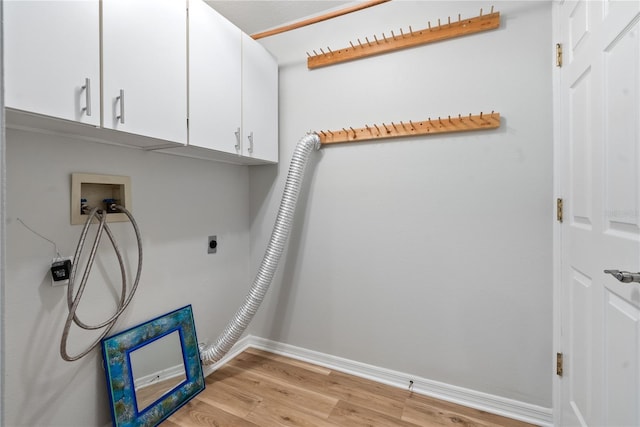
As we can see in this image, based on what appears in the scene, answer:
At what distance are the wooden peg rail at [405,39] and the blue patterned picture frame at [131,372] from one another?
197cm

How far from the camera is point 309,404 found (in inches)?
64.6

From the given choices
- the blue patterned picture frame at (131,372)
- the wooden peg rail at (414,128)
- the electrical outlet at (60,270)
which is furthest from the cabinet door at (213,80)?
the blue patterned picture frame at (131,372)

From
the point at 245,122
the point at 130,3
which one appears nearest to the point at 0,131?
the point at 130,3

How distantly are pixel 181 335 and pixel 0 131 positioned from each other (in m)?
1.48

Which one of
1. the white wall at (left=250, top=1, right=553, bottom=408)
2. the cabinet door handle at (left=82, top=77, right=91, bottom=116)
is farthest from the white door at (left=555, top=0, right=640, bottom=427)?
the cabinet door handle at (left=82, top=77, right=91, bottom=116)

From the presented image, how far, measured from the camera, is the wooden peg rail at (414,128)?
158cm

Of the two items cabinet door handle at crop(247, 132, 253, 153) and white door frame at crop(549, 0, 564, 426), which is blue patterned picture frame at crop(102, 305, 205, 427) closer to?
cabinet door handle at crop(247, 132, 253, 153)

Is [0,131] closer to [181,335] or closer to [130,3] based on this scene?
[130,3]

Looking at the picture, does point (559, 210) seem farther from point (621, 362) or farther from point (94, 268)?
point (94, 268)

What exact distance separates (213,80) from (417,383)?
222 centimetres

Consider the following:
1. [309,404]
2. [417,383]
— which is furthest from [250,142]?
[417,383]

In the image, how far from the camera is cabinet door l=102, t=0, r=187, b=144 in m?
1.12

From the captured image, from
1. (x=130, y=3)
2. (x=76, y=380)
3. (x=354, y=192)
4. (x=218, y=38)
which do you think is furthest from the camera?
(x=354, y=192)

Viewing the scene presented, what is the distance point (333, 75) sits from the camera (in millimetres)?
2006
